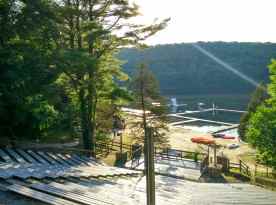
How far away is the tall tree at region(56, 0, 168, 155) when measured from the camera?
1695 centimetres

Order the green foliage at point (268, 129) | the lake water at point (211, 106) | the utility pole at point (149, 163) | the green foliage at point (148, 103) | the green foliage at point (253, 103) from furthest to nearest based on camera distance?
1. the lake water at point (211, 106)
2. the green foliage at point (253, 103)
3. the green foliage at point (148, 103)
4. the green foliage at point (268, 129)
5. the utility pole at point (149, 163)

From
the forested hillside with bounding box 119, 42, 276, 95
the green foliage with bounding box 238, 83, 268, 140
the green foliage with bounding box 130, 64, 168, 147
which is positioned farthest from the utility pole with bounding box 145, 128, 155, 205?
the forested hillside with bounding box 119, 42, 276, 95

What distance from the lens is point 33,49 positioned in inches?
624

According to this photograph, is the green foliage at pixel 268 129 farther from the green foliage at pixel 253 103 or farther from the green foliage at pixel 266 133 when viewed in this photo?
the green foliage at pixel 253 103

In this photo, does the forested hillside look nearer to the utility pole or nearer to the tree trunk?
the tree trunk

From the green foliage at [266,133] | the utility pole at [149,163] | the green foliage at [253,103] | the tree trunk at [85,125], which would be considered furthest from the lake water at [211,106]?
the utility pole at [149,163]

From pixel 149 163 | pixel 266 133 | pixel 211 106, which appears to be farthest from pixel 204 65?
pixel 149 163

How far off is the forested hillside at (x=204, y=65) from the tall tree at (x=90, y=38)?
12021cm

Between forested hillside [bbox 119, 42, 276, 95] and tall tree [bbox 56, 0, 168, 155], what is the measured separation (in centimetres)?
12021

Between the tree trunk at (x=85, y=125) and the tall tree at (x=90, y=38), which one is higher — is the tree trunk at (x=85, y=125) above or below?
below

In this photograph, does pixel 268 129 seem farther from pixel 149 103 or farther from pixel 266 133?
pixel 149 103

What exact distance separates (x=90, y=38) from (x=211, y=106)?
93041mm

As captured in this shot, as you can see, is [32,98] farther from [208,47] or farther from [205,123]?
[208,47]

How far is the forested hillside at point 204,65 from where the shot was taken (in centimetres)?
14275
